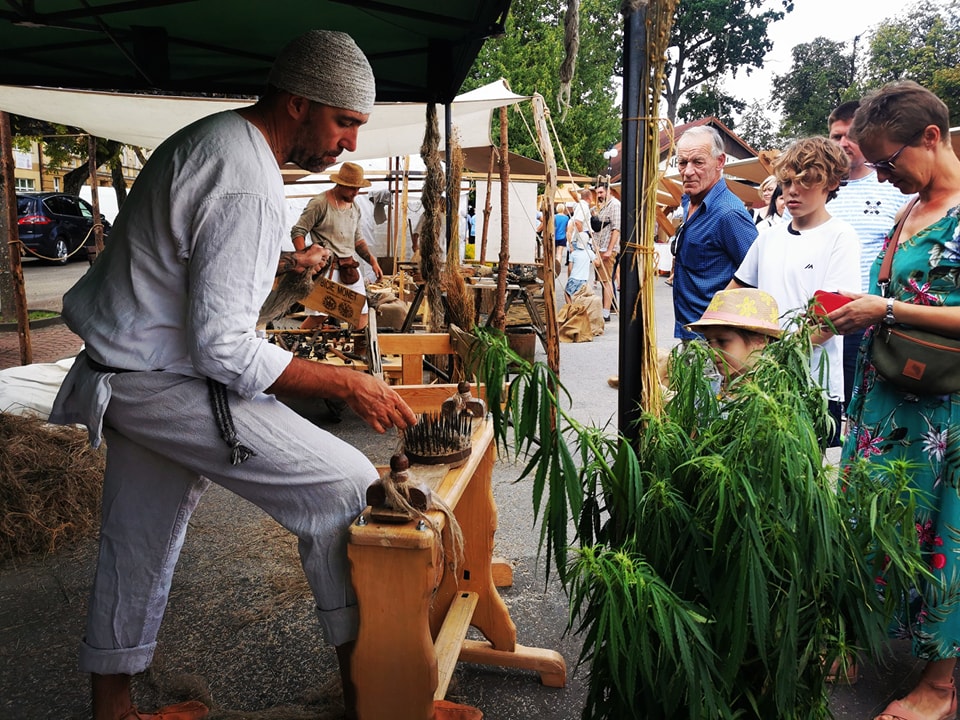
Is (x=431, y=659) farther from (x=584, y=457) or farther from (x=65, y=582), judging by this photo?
(x=65, y=582)

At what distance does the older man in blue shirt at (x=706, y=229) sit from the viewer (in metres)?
3.23

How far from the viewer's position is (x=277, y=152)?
68.3 inches

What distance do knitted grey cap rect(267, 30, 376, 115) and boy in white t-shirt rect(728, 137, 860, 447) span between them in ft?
6.04

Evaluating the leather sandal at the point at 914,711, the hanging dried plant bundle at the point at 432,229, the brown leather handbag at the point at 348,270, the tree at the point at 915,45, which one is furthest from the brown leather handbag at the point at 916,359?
the tree at the point at 915,45

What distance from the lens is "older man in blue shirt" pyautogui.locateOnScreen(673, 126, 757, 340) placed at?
323 cm

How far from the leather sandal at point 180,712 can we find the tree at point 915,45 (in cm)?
3324

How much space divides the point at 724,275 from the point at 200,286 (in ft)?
8.30

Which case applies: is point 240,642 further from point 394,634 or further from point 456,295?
point 456,295

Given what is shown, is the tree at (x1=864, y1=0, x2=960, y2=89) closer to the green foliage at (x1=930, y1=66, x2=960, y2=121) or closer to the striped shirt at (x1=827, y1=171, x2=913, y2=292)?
the green foliage at (x1=930, y1=66, x2=960, y2=121)

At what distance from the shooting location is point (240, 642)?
258 centimetres

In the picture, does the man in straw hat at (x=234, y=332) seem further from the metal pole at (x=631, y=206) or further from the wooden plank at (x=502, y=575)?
the wooden plank at (x=502, y=575)

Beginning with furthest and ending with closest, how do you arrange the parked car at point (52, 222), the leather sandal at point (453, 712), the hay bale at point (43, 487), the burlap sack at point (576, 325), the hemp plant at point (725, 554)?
the parked car at point (52, 222)
the burlap sack at point (576, 325)
the hay bale at point (43, 487)
the leather sandal at point (453, 712)
the hemp plant at point (725, 554)

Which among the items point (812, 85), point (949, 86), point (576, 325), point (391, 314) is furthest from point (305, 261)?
point (812, 85)

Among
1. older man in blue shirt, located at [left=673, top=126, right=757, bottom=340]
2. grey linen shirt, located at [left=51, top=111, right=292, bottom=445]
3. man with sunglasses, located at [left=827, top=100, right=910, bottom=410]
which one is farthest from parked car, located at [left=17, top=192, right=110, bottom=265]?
grey linen shirt, located at [left=51, top=111, right=292, bottom=445]
